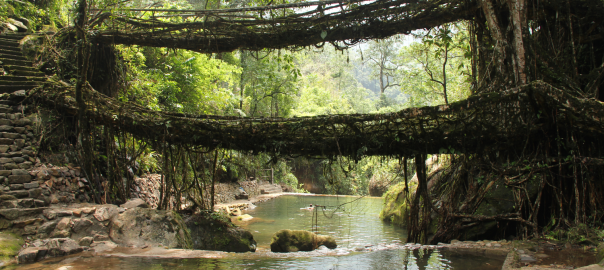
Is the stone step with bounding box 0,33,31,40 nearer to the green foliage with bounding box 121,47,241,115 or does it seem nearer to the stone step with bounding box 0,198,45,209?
the green foliage with bounding box 121,47,241,115

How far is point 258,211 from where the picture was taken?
14.3 metres

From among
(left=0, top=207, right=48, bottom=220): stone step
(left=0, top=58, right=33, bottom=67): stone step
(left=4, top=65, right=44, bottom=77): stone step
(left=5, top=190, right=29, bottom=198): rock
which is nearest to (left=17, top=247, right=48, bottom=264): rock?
(left=0, top=207, right=48, bottom=220): stone step

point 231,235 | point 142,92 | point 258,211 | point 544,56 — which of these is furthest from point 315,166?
point 544,56

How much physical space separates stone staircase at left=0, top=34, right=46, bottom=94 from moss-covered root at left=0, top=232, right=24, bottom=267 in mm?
3770

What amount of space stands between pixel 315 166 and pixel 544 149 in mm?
26582

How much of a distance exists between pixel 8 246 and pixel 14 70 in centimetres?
512

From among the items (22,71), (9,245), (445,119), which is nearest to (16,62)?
(22,71)

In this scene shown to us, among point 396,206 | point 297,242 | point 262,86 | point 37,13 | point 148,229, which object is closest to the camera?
point 148,229

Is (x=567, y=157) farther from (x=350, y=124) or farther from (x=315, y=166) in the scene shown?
(x=315, y=166)

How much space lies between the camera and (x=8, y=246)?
192 inches

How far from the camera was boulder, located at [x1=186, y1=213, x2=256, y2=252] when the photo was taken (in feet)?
22.8

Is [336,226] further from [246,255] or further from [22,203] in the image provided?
[22,203]

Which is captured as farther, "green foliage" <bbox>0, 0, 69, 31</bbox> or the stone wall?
"green foliage" <bbox>0, 0, 69, 31</bbox>

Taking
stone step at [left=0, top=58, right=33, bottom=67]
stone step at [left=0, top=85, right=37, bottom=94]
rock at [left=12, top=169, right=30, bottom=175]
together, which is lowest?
rock at [left=12, top=169, right=30, bottom=175]
